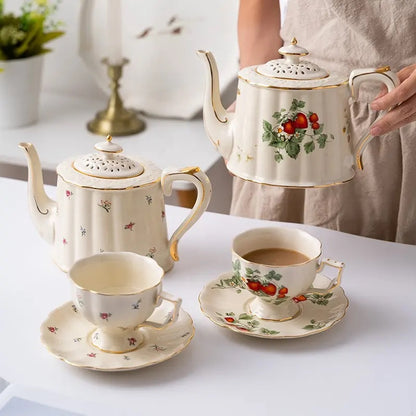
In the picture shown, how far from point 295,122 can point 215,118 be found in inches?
4.8

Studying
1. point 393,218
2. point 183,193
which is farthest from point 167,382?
point 183,193

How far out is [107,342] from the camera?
868 mm

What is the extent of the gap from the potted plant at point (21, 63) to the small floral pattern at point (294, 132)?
119 centimetres

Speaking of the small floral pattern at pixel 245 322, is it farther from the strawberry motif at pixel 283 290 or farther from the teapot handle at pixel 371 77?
the teapot handle at pixel 371 77

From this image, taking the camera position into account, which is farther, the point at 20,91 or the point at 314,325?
the point at 20,91

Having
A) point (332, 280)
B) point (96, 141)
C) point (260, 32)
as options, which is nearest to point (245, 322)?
point (332, 280)

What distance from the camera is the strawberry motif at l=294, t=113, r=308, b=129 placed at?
3.10 ft

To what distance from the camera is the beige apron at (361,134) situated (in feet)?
3.84

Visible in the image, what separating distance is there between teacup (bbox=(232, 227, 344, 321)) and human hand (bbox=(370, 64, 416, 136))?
16 centimetres

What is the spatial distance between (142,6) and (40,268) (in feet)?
4.11

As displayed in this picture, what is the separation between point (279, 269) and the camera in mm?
887

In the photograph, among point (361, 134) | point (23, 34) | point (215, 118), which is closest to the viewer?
point (215, 118)

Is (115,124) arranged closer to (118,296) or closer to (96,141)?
(96,141)

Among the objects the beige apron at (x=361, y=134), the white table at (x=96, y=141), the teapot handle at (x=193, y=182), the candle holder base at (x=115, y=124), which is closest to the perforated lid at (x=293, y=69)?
the teapot handle at (x=193, y=182)
